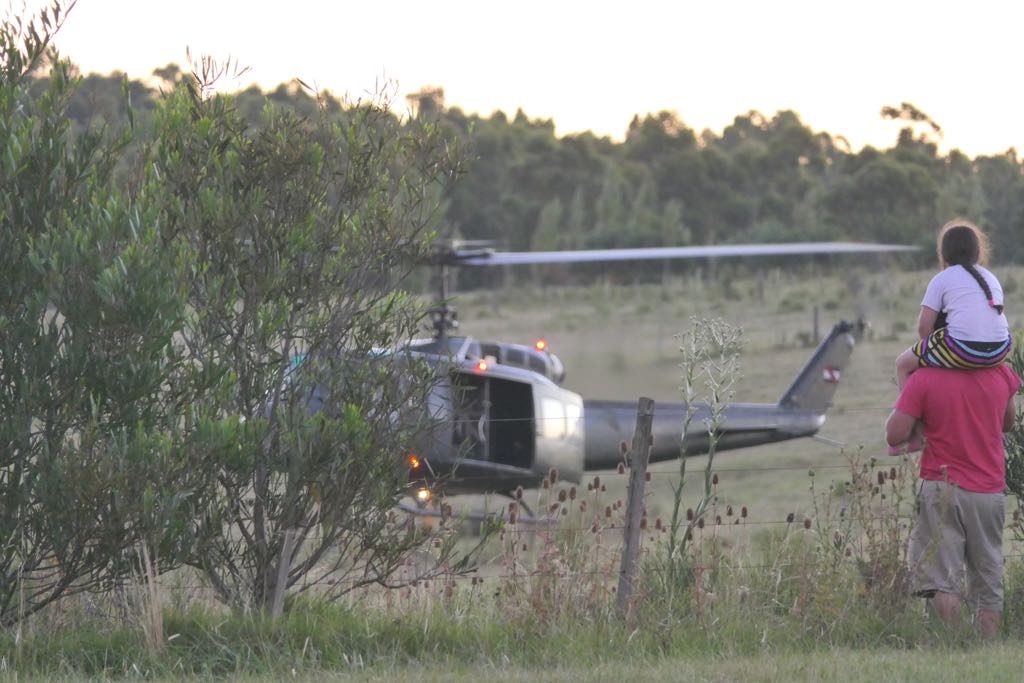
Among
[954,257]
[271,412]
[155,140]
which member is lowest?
[271,412]

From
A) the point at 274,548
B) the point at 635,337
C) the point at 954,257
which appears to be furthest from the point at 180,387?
the point at 635,337

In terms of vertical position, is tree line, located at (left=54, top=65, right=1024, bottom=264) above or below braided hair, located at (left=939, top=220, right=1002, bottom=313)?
above

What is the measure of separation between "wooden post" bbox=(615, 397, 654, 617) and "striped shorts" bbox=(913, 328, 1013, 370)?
1.35 metres

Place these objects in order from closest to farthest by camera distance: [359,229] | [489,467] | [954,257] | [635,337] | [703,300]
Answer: [954,257], [359,229], [489,467], [635,337], [703,300]

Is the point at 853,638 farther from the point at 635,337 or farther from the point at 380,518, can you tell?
the point at 635,337

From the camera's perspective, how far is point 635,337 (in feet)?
119

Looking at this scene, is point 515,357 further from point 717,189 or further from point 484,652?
point 717,189

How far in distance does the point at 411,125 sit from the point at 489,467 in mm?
7306

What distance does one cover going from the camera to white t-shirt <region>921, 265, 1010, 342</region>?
21.9 feet

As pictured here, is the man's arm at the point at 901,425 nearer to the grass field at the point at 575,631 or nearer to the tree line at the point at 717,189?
the grass field at the point at 575,631

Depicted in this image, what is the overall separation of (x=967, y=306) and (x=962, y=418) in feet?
1.75

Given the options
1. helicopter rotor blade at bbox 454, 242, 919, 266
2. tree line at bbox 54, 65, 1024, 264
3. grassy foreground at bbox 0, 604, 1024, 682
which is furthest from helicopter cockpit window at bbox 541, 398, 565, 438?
tree line at bbox 54, 65, 1024, 264

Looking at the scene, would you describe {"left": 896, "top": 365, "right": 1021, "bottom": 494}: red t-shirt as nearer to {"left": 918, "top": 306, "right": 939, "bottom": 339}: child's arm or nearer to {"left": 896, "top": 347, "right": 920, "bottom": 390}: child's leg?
{"left": 896, "top": 347, "right": 920, "bottom": 390}: child's leg

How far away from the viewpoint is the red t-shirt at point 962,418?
6789mm
